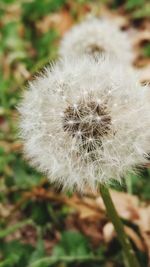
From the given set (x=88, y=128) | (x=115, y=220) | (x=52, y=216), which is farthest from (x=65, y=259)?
(x=88, y=128)

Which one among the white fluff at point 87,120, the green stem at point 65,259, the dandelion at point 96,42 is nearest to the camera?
the white fluff at point 87,120

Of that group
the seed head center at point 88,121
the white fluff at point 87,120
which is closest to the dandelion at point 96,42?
the white fluff at point 87,120

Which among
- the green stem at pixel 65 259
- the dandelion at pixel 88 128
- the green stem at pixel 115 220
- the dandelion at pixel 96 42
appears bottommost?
the green stem at pixel 65 259

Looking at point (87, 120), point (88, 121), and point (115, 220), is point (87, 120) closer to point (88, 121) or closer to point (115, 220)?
point (88, 121)

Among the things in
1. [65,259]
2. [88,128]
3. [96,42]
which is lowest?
[65,259]

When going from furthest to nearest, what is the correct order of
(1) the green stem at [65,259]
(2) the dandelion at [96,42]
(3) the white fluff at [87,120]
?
(2) the dandelion at [96,42], (1) the green stem at [65,259], (3) the white fluff at [87,120]

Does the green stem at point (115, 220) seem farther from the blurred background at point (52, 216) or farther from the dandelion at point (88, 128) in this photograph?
the blurred background at point (52, 216)
